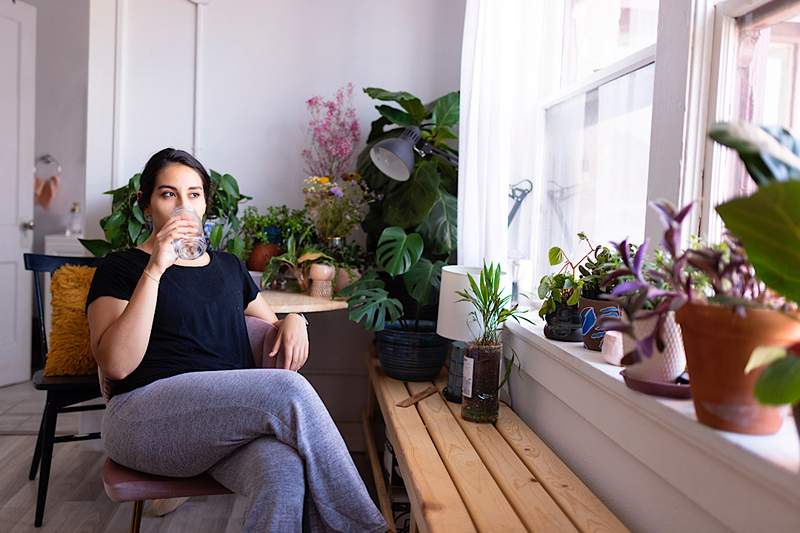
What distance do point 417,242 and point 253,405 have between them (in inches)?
42.4

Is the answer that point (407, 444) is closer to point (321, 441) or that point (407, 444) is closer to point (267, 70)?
point (321, 441)

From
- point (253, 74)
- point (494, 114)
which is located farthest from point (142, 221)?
point (494, 114)

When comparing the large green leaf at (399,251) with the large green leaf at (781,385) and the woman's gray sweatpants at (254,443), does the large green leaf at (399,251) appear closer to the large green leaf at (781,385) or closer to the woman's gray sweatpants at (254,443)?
the woman's gray sweatpants at (254,443)

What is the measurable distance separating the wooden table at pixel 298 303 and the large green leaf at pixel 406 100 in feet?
2.93

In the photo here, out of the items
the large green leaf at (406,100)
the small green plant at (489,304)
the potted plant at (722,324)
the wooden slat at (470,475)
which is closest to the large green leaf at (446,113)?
the large green leaf at (406,100)

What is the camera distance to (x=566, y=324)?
1.75 meters

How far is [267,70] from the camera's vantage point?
10.5 ft

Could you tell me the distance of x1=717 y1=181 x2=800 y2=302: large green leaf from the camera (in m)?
0.76

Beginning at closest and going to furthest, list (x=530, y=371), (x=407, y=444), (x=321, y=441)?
(x=321, y=441) → (x=407, y=444) → (x=530, y=371)

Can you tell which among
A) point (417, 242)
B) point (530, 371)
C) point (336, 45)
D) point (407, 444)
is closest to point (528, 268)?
point (417, 242)

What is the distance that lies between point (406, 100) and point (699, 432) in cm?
209

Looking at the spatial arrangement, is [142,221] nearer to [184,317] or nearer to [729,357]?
[184,317]

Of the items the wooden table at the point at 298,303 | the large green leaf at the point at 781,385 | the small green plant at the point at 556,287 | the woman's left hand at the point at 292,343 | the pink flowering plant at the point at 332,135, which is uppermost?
the pink flowering plant at the point at 332,135

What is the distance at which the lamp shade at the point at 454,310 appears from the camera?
201cm
